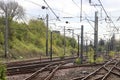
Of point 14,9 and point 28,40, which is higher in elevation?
point 14,9

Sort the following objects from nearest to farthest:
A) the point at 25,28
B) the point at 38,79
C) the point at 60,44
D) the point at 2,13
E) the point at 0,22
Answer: the point at 38,79, the point at 0,22, the point at 2,13, the point at 25,28, the point at 60,44

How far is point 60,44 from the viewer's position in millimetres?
99562

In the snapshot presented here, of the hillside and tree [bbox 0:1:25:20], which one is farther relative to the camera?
tree [bbox 0:1:25:20]

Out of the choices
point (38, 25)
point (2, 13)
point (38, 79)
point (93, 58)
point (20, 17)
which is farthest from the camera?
point (38, 25)

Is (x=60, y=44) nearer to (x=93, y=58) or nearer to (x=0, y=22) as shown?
(x=0, y=22)

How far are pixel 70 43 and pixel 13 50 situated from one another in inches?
1619

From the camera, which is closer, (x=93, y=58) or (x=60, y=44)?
(x=93, y=58)

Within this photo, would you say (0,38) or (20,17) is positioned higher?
(20,17)

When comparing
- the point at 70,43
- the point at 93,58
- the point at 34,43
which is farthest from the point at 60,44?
the point at 93,58

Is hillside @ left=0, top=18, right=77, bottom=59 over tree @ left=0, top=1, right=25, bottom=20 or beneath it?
beneath

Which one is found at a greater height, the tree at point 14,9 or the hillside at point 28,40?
the tree at point 14,9

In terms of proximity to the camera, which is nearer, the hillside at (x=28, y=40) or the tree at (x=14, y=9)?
the hillside at (x=28, y=40)

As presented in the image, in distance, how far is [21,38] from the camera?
7494cm

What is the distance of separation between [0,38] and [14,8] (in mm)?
21394
